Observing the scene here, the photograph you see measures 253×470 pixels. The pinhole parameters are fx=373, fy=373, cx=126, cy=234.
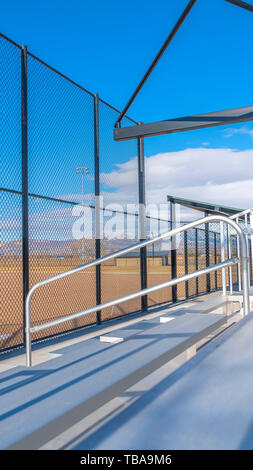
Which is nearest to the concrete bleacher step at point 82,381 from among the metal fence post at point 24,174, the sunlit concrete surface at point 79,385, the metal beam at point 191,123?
the sunlit concrete surface at point 79,385

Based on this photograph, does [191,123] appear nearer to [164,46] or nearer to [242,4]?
[164,46]

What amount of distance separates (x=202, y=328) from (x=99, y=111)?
5.06m

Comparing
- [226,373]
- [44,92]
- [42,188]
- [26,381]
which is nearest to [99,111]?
[44,92]

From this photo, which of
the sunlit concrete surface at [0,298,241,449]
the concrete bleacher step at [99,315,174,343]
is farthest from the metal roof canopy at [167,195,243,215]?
the sunlit concrete surface at [0,298,241,449]

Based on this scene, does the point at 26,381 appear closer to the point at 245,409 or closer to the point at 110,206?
the point at 245,409

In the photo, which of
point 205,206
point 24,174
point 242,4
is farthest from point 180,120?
point 205,206

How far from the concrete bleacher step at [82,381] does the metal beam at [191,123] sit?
2139mm

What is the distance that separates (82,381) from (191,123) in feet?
9.74

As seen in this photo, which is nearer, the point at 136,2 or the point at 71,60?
the point at 136,2

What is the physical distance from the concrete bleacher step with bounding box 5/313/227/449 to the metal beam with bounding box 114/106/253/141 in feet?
7.02

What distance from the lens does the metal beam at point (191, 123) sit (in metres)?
3.87

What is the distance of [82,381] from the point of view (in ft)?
7.51

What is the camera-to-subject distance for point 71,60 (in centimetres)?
984

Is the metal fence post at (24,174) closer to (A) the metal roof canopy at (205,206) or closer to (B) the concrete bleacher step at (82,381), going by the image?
(B) the concrete bleacher step at (82,381)
